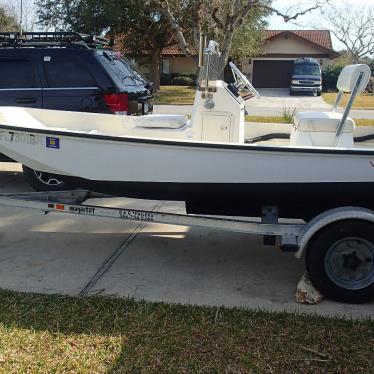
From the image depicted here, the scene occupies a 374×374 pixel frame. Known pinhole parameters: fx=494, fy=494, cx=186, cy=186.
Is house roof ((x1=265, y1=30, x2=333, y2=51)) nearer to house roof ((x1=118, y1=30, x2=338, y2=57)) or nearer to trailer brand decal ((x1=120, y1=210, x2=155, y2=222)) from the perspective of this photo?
house roof ((x1=118, y1=30, x2=338, y2=57))

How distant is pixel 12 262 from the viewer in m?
4.62

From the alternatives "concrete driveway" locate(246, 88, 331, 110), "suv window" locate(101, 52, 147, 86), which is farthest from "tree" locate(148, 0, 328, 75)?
"suv window" locate(101, 52, 147, 86)

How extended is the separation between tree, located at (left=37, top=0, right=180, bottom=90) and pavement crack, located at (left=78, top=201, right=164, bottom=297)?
2310cm

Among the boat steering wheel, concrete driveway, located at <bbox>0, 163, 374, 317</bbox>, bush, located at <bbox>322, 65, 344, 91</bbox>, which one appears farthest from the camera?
bush, located at <bbox>322, 65, 344, 91</bbox>

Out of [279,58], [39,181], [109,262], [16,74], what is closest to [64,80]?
[16,74]

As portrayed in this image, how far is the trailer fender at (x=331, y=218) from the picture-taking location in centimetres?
375

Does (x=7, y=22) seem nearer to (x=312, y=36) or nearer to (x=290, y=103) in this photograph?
(x=290, y=103)

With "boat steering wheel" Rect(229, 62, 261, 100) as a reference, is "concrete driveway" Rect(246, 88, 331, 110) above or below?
below

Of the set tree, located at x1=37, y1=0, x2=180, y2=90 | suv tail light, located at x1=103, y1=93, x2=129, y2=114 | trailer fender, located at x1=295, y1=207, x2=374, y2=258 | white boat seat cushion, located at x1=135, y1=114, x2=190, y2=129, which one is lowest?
trailer fender, located at x1=295, y1=207, x2=374, y2=258

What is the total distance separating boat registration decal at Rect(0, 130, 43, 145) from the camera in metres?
4.30

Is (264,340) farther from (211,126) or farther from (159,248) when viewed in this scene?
(211,126)

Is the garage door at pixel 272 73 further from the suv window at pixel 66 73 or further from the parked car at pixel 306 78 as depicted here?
the suv window at pixel 66 73

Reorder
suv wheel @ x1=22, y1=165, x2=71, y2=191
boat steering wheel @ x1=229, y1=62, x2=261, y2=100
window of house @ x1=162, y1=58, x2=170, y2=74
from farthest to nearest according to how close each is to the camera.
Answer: window of house @ x1=162, y1=58, x2=170, y2=74 < suv wheel @ x1=22, y1=165, x2=71, y2=191 < boat steering wheel @ x1=229, y1=62, x2=261, y2=100

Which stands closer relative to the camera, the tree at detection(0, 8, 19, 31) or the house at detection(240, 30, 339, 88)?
the tree at detection(0, 8, 19, 31)
